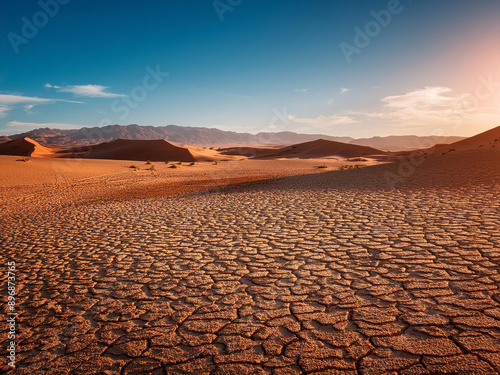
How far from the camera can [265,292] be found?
3621 millimetres

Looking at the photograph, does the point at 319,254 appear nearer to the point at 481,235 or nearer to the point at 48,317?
the point at 481,235

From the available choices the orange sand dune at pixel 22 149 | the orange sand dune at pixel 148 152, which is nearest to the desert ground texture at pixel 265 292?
the orange sand dune at pixel 148 152

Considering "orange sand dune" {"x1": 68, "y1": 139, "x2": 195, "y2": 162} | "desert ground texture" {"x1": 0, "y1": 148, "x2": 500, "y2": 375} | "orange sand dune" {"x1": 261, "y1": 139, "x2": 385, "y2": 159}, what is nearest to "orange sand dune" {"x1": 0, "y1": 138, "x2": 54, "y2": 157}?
"orange sand dune" {"x1": 68, "y1": 139, "x2": 195, "y2": 162}

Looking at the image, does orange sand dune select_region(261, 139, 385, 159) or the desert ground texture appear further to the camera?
orange sand dune select_region(261, 139, 385, 159)

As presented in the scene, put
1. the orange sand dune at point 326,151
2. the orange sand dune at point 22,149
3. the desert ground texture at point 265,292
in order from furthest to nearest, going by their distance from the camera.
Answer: the orange sand dune at point 326,151, the orange sand dune at point 22,149, the desert ground texture at point 265,292

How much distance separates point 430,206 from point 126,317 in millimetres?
7546

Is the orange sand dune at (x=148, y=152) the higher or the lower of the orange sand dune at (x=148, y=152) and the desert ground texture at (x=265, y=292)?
the higher

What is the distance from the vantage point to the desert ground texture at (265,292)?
98.5 inches

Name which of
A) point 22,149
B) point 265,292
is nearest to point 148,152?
point 22,149

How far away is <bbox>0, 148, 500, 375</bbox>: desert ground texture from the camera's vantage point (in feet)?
8.21

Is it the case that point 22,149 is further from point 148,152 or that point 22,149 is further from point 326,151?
point 326,151

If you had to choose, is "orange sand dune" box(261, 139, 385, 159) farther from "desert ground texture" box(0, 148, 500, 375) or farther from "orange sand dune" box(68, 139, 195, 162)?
"desert ground texture" box(0, 148, 500, 375)

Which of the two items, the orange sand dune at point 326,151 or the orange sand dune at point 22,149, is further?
the orange sand dune at point 326,151

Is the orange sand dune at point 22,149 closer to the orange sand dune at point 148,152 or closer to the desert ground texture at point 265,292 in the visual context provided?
the orange sand dune at point 148,152
